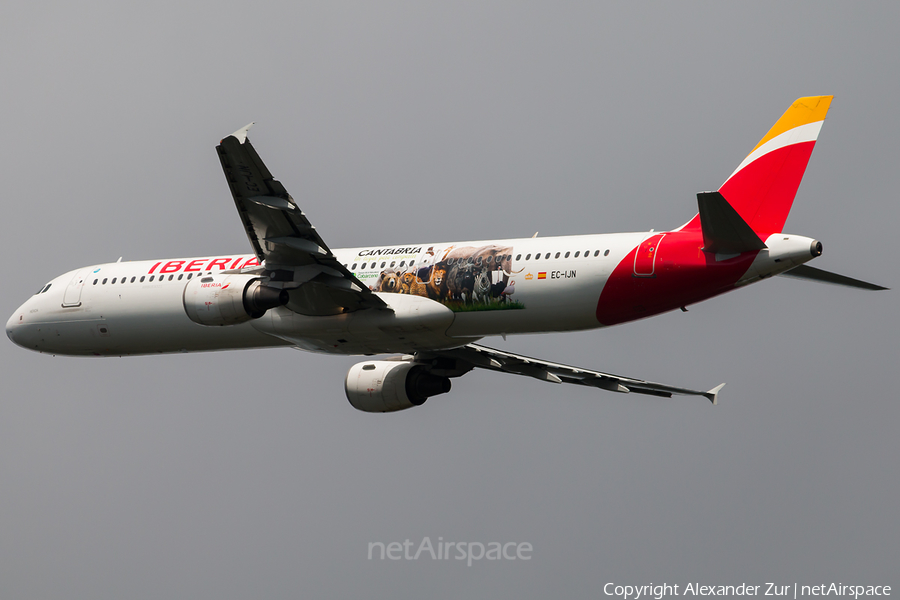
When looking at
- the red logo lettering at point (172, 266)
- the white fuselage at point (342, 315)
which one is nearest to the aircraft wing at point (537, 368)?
the white fuselage at point (342, 315)

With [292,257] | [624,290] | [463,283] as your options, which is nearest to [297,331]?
[292,257]

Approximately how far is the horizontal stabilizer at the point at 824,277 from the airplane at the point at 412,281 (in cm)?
4

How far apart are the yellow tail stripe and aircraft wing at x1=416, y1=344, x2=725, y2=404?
956 centimetres

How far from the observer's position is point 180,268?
28078 mm

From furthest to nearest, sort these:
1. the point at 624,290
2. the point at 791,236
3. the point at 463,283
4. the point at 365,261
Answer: the point at 365,261 → the point at 463,283 → the point at 624,290 → the point at 791,236

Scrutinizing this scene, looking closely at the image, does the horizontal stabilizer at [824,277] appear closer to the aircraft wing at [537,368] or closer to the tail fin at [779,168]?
the tail fin at [779,168]

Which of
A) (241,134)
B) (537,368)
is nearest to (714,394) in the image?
(537,368)

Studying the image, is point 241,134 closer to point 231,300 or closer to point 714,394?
point 231,300

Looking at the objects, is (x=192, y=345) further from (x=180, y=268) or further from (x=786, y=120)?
(x=786, y=120)

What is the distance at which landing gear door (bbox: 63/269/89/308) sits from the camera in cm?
2870

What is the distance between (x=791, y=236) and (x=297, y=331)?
1181 centimetres

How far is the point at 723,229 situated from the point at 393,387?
39.1 ft

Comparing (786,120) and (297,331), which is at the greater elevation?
(786,120)

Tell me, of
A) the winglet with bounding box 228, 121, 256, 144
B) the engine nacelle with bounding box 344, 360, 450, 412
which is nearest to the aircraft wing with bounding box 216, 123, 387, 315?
the winglet with bounding box 228, 121, 256, 144
